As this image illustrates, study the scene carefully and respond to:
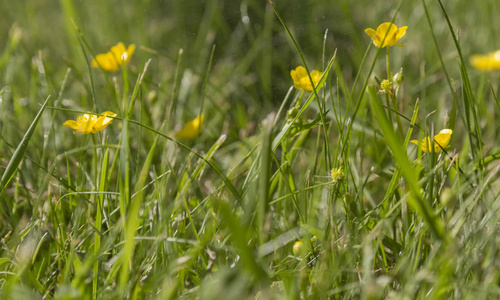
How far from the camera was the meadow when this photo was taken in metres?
0.74

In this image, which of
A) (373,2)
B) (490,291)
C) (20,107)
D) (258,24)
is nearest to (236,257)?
(490,291)

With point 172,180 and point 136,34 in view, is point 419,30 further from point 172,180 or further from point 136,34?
point 172,180

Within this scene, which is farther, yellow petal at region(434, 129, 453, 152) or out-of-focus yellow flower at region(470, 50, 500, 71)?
out-of-focus yellow flower at region(470, 50, 500, 71)

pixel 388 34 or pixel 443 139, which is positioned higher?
pixel 388 34

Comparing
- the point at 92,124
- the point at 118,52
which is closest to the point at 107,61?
the point at 118,52

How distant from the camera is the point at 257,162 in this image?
0.97m

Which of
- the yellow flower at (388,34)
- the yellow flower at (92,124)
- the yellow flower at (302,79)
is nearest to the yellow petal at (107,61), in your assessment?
the yellow flower at (92,124)

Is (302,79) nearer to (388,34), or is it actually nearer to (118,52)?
(388,34)

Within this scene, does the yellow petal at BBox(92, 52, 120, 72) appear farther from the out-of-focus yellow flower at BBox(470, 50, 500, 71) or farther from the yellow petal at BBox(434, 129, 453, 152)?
the out-of-focus yellow flower at BBox(470, 50, 500, 71)

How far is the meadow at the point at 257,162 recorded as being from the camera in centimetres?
74

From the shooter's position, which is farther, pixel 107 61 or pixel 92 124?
pixel 107 61

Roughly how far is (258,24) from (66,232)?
102cm

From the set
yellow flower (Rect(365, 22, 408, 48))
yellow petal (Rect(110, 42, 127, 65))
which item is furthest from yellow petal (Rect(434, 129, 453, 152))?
yellow petal (Rect(110, 42, 127, 65))

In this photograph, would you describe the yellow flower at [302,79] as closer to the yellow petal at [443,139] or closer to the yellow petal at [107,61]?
the yellow petal at [443,139]
